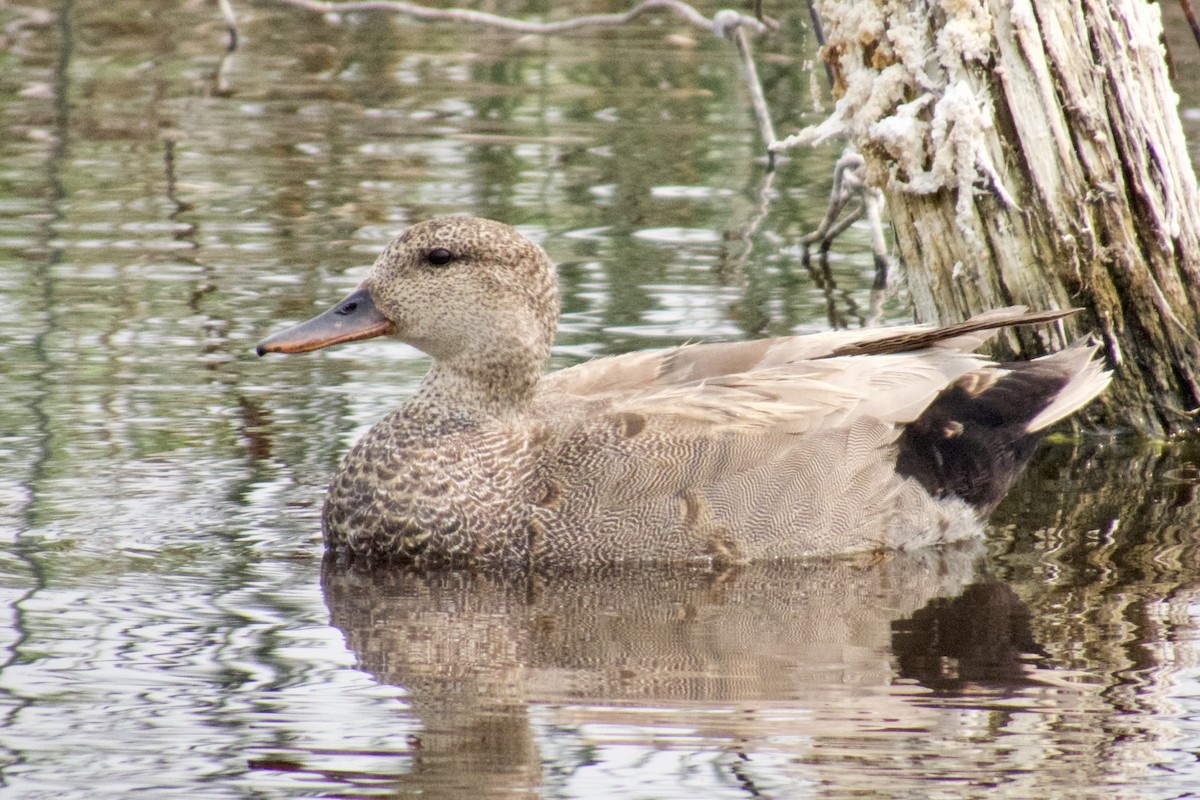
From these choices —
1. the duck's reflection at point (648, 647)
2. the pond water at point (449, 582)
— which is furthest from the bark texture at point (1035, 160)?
the duck's reflection at point (648, 647)

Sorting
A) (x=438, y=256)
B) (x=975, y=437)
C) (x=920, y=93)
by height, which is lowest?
(x=975, y=437)

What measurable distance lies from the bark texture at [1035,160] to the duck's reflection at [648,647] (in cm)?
139

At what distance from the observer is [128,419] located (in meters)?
7.48

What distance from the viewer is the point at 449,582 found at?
6074 millimetres

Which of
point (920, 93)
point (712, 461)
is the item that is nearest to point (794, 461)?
point (712, 461)

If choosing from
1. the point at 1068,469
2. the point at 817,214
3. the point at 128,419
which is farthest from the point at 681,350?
the point at 817,214

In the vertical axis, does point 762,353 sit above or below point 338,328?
below

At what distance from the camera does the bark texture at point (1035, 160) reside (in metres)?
7.10

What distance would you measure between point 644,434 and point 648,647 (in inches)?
40.5

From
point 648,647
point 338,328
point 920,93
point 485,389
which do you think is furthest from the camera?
point 920,93

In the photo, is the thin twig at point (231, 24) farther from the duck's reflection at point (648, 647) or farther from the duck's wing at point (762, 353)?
the duck's reflection at point (648, 647)

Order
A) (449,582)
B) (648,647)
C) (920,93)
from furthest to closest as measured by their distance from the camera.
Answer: (920,93) → (449,582) → (648,647)

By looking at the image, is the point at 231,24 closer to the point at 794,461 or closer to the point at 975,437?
the point at 975,437

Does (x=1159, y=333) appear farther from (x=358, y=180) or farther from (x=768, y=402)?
(x=358, y=180)
